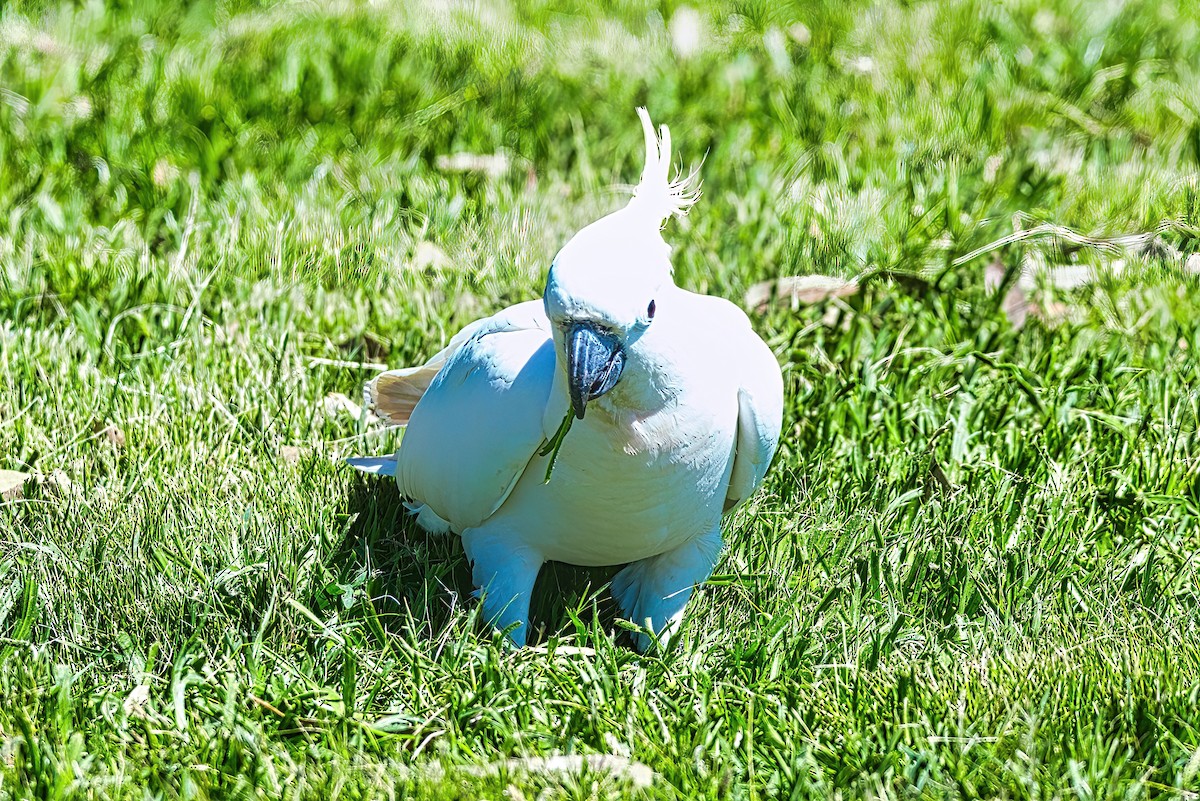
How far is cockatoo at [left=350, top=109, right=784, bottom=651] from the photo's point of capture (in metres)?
1.99

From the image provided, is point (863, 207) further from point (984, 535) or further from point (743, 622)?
point (743, 622)

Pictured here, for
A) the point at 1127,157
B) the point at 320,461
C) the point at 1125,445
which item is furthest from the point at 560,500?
the point at 1127,157

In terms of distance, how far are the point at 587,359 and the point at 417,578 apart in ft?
3.28

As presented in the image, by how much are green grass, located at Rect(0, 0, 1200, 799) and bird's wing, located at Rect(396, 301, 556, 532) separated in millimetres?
233

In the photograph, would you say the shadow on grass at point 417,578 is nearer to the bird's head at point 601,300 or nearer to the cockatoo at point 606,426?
the cockatoo at point 606,426

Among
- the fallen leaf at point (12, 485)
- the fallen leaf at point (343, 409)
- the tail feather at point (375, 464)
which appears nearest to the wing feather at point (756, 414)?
the tail feather at point (375, 464)

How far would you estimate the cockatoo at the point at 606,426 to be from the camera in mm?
1987

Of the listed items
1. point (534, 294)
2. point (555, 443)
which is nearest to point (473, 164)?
point (534, 294)

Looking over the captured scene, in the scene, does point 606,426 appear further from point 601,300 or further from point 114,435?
point 114,435

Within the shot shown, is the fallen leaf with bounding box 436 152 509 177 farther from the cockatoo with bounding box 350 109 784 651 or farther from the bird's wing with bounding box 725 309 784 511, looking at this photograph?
the bird's wing with bounding box 725 309 784 511

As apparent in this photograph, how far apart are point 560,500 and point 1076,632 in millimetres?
1055

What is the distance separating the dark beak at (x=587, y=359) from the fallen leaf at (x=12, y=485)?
1.49 metres

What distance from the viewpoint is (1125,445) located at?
311 centimetres

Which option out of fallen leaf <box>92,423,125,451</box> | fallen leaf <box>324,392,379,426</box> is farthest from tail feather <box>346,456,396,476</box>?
fallen leaf <box>92,423,125,451</box>
